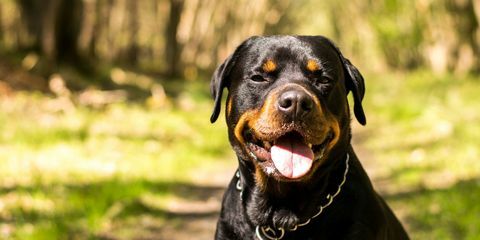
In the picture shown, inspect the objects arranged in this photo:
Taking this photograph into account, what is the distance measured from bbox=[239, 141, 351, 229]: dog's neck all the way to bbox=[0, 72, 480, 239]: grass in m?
2.32

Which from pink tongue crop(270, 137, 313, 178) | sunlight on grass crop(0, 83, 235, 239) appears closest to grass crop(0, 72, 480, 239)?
sunlight on grass crop(0, 83, 235, 239)

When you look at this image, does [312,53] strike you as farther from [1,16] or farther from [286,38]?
[1,16]

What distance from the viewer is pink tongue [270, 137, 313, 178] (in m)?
3.65

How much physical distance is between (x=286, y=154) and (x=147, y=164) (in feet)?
19.9

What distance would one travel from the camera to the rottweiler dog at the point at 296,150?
3662mm

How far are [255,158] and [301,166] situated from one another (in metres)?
0.27

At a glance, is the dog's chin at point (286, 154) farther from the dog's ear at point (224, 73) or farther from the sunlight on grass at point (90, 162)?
the sunlight on grass at point (90, 162)

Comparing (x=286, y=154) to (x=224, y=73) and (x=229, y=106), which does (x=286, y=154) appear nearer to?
(x=229, y=106)

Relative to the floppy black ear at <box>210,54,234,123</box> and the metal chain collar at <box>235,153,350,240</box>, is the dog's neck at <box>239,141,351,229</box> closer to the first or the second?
the metal chain collar at <box>235,153,350,240</box>

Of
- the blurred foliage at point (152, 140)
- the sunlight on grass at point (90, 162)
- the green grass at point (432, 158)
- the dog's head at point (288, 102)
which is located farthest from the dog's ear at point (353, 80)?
the sunlight on grass at point (90, 162)

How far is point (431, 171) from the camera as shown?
359 inches

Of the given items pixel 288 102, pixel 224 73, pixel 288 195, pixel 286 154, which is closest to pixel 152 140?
pixel 224 73

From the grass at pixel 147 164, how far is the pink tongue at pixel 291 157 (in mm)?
2576

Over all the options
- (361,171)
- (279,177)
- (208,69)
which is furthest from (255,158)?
(208,69)
